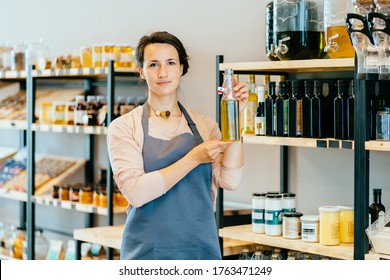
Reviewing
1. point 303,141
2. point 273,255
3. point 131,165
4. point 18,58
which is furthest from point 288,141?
point 18,58

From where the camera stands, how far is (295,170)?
3.93 metres

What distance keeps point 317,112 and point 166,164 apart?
84 centimetres

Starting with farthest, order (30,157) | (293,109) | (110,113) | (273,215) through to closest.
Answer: (30,157)
(110,113)
(273,215)
(293,109)

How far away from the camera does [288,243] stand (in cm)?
323

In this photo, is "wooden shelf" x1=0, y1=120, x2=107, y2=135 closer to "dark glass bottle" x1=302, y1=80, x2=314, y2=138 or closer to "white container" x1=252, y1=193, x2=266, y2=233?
"white container" x1=252, y1=193, x2=266, y2=233

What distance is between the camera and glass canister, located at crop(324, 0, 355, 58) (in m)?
3.10

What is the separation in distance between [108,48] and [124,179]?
2263 millimetres

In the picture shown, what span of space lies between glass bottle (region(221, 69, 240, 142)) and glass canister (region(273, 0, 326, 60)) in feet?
2.49

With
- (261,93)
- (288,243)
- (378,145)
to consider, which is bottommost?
(288,243)

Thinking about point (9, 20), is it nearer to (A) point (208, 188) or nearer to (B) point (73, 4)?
(B) point (73, 4)

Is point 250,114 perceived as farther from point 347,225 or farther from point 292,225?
point 347,225

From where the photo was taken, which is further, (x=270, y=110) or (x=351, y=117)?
(x=270, y=110)

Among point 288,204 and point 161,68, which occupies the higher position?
point 161,68
